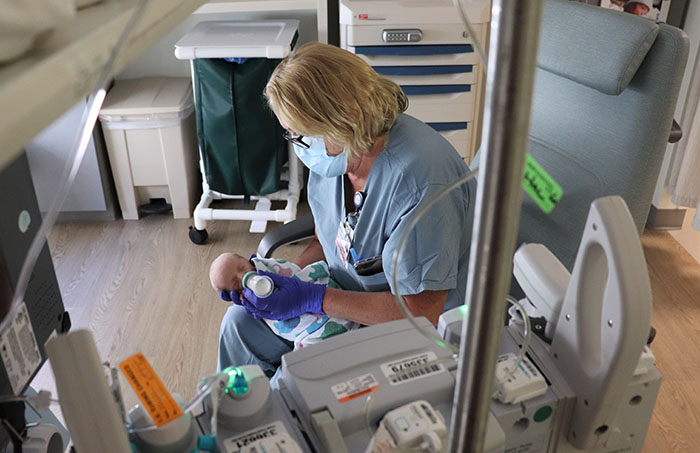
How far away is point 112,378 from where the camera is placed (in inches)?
24.7

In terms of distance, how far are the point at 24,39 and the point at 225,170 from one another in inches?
92.6

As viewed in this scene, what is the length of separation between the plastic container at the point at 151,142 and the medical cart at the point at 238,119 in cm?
19

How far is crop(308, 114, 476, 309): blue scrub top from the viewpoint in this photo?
4.25 ft

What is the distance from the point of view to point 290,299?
1.42m

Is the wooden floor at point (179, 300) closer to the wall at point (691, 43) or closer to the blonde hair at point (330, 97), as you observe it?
the wall at point (691, 43)

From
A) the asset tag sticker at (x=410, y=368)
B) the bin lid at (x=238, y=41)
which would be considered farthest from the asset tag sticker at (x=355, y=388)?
the bin lid at (x=238, y=41)

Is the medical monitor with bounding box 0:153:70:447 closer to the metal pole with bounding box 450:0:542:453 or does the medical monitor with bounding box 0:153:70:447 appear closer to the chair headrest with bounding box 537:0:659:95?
the metal pole with bounding box 450:0:542:453

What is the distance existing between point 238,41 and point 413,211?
144 cm

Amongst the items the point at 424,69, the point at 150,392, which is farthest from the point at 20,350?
the point at 424,69

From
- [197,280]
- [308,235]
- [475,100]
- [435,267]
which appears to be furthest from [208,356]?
[475,100]

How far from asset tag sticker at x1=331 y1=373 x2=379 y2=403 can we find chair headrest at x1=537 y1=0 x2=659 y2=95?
0.79 m

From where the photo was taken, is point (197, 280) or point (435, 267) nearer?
point (435, 267)

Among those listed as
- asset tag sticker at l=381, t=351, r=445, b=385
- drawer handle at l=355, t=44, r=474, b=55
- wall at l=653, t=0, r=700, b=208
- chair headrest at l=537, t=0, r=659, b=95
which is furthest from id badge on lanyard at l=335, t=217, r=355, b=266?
wall at l=653, t=0, r=700, b=208

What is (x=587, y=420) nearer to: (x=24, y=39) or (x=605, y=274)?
(x=605, y=274)
